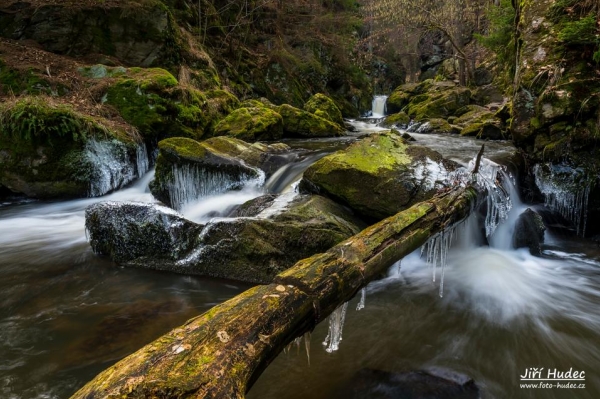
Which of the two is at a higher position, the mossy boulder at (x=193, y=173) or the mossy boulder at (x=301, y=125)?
the mossy boulder at (x=301, y=125)

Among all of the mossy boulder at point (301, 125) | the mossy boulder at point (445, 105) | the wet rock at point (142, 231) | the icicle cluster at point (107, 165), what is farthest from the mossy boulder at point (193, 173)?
the mossy boulder at point (445, 105)

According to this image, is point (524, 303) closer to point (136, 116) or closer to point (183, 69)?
point (136, 116)

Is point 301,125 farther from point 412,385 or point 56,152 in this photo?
point 412,385

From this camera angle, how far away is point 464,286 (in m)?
4.56

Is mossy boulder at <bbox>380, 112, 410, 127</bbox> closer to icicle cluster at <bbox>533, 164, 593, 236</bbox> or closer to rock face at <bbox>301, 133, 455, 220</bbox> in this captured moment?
icicle cluster at <bbox>533, 164, 593, 236</bbox>

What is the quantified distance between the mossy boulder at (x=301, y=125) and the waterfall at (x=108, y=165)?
17.9ft

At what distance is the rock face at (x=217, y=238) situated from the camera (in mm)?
4559

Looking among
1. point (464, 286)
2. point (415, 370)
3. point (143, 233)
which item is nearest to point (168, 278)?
point (143, 233)

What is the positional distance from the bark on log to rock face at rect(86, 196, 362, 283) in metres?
2.05

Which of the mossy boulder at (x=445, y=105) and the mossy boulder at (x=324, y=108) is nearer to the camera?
the mossy boulder at (x=324, y=108)

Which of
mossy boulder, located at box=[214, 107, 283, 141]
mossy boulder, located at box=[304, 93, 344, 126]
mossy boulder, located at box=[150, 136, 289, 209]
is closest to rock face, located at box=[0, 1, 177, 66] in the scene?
mossy boulder, located at box=[214, 107, 283, 141]

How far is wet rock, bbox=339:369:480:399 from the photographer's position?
2676 millimetres

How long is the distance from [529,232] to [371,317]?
3.38 metres

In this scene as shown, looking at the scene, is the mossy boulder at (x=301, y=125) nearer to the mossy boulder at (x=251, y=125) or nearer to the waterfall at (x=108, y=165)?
the mossy boulder at (x=251, y=125)
